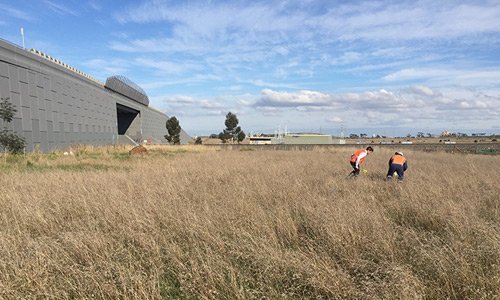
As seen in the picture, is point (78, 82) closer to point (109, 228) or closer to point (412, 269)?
point (109, 228)

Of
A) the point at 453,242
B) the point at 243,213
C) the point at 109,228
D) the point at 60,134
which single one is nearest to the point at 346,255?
the point at 453,242

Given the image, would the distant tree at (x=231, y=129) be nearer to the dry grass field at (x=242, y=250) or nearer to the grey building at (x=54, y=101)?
the grey building at (x=54, y=101)

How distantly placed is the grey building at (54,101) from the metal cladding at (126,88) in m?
0.25

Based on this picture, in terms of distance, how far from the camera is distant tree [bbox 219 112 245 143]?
82438mm

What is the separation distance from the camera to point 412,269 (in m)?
3.48

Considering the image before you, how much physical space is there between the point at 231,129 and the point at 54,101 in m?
55.2

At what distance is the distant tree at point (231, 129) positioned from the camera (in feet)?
270

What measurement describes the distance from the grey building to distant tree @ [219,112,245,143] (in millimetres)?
29587

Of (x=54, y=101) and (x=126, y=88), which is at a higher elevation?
(x=126, y=88)

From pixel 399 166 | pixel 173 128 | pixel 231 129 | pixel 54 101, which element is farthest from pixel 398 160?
pixel 231 129

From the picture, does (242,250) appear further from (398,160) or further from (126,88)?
(126,88)

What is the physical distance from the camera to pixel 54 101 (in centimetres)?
2978

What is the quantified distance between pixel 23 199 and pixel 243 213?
182 inches

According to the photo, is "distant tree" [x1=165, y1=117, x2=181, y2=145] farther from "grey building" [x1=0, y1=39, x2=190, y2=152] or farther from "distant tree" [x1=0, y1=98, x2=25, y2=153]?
"distant tree" [x1=0, y1=98, x2=25, y2=153]
